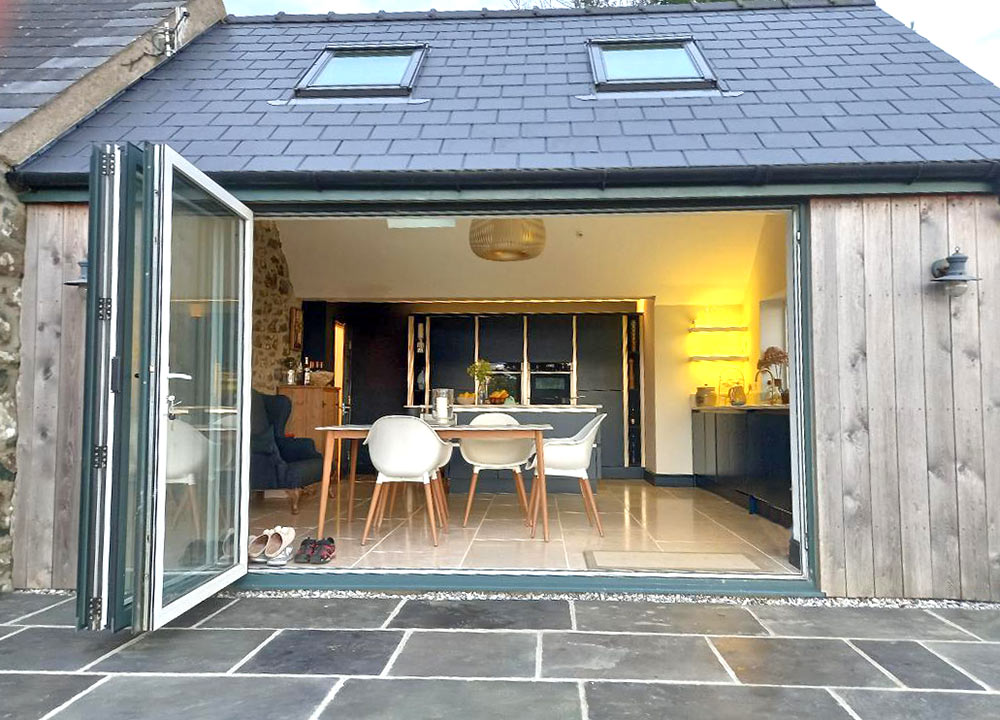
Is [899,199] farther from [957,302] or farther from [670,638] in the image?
[670,638]

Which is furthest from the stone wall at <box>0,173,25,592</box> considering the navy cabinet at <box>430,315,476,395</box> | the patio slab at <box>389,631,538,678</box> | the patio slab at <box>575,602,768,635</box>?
the navy cabinet at <box>430,315,476,395</box>

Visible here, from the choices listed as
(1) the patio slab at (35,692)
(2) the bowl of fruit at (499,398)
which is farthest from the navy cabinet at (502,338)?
(1) the patio slab at (35,692)

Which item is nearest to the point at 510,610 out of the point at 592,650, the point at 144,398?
the point at 592,650

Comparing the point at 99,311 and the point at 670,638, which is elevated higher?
the point at 99,311

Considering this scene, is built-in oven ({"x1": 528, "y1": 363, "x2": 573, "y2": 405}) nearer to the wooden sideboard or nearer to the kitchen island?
the kitchen island

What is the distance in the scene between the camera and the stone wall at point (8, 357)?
3662 millimetres

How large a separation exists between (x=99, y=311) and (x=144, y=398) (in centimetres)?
38

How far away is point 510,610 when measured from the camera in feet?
10.9

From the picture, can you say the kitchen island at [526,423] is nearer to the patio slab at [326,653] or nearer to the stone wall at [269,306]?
the stone wall at [269,306]

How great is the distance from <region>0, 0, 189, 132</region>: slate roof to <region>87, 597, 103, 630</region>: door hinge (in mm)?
2633

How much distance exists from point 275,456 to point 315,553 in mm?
2267

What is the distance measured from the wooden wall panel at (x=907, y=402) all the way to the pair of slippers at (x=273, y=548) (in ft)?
9.41

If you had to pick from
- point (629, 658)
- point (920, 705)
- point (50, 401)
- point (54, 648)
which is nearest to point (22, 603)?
point (54, 648)

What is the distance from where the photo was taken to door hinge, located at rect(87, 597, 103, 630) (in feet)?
8.96
